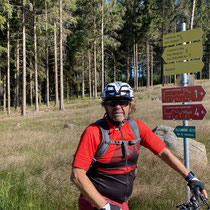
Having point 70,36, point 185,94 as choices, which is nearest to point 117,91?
point 185,94

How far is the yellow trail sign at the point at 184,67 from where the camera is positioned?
3770 millimetres

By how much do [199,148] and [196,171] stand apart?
1.25 m

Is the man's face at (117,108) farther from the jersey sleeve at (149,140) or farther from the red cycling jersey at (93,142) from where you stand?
the jersey sleeve at (149,140)

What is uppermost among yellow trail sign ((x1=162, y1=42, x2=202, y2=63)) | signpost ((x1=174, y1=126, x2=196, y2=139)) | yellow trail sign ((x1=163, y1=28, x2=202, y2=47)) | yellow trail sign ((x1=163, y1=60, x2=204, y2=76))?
yellow trail sign ((x1=163, y1=28, x2=202, y2=47))

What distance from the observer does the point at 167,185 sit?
4676 millimetres

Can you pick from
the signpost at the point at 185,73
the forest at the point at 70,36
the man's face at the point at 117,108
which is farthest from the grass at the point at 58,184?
the forest at the point at 70,36

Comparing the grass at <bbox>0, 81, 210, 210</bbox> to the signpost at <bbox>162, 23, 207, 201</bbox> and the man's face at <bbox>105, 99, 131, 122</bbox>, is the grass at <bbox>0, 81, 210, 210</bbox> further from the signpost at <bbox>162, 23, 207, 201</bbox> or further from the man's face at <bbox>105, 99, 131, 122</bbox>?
the man's face at <bbox>105, 99, 131, 122</bbox>

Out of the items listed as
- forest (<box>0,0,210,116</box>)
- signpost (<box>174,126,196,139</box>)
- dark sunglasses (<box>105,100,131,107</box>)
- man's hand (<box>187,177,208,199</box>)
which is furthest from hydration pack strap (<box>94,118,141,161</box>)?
forest (<box>0,0,210,116</box>)

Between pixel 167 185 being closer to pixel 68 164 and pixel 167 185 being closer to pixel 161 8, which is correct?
pixel 68 164

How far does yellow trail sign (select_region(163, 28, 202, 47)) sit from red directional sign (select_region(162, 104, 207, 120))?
111 cm

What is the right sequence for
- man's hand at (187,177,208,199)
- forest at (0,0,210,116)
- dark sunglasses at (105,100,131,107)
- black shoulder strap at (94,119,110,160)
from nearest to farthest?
black shoulder strap at (94,119,110,160) → man's hand at (187,177,208,199) → dark sunglasses at (105,100,131,107) → forest at (0,0,210,116)

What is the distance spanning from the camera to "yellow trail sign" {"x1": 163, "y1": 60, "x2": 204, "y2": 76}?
12.4 ft

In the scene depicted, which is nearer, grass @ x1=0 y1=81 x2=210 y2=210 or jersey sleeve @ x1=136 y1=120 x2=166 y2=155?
jersey sleeve @ x1=136 y1=120 x2=166 y2=155

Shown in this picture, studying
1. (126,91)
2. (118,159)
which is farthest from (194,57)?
(118,159)
